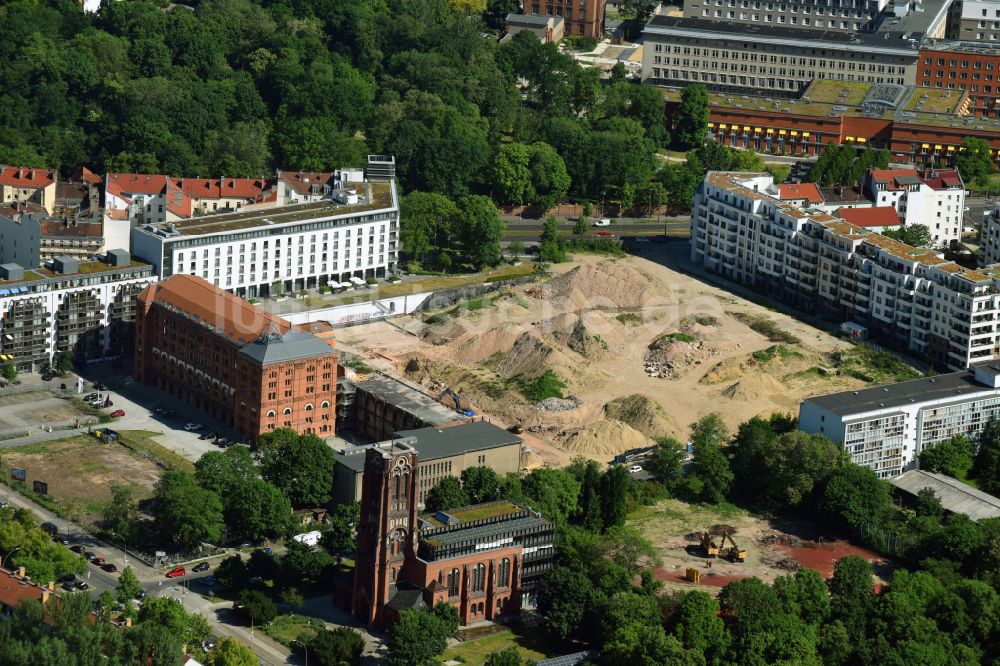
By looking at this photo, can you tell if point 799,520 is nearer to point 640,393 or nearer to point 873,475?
point 873,475

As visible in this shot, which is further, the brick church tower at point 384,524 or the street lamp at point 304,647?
the brick church tower at point 384,524

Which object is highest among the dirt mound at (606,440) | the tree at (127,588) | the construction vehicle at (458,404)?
the construction vehicle at (458,404)

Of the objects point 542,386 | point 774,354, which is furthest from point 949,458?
point 542,386

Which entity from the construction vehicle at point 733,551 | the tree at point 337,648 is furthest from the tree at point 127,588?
the construction vehicle at point 733,551

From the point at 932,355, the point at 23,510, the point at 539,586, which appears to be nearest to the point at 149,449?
the point at 23,510

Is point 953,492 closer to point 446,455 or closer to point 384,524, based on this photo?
point 446,455

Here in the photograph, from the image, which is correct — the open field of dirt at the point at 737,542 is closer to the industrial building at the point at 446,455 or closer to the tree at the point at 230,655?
the industrial building at the point at 446,455

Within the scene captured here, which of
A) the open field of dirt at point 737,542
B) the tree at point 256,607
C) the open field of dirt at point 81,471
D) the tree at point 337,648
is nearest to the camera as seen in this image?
the tree at point 337,648
